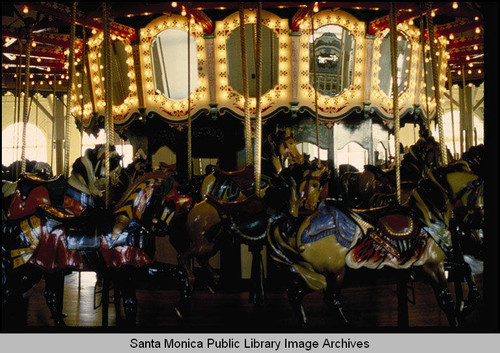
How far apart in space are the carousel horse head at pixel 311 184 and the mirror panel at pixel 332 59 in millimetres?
4192

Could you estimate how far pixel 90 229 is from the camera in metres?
4.10

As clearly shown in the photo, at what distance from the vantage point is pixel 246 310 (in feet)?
17.1

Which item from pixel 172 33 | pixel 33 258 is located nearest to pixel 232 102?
pixel 172 33

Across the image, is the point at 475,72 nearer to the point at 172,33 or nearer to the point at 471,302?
the point at 172,33

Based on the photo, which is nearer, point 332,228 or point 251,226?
point 332,228

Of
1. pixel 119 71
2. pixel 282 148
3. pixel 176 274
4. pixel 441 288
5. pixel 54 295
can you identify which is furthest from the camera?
pixel 119 71

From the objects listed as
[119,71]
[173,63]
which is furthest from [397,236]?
[119,71]

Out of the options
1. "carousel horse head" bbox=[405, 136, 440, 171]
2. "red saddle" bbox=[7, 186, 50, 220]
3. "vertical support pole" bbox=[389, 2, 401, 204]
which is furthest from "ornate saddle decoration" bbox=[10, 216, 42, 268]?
"carousel horse head" bbox=[405, 136, 440, 171]

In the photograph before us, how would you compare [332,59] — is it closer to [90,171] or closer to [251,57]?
[251,57]

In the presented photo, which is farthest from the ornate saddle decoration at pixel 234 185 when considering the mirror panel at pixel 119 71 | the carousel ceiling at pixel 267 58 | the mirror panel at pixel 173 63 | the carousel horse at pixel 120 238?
the mirror panel at pixel 119 71

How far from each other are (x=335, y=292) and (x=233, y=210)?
1.05m

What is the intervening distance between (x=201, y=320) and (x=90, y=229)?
1406 mm

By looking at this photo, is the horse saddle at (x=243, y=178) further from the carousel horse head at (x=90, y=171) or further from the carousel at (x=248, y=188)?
the carousel horse head at (x=90, y=171)

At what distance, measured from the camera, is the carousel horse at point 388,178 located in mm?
5805
